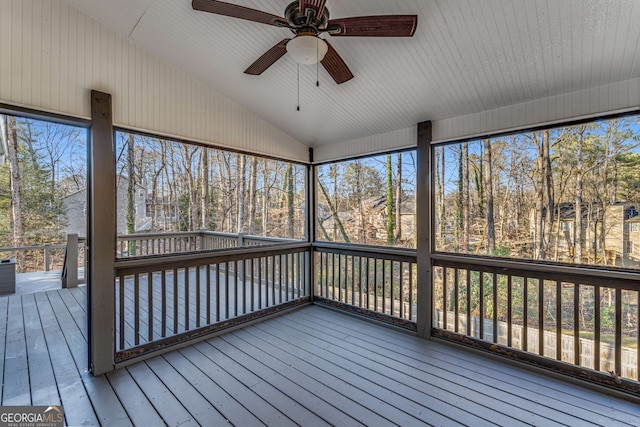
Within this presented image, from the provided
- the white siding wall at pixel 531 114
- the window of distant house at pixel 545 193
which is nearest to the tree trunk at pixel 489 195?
the window of distant house at pixel 545 193

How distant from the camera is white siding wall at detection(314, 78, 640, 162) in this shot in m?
2.39

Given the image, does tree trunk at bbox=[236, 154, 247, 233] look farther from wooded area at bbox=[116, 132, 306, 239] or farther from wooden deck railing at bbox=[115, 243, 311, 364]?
wooden deck railing at bbox=[115, 243, 311, 364]

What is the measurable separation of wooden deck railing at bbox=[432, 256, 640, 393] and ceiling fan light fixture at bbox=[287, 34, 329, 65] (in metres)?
2.61

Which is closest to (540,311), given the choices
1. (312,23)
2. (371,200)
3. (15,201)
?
(312,23)

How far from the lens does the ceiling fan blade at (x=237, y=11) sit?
169 centimetres

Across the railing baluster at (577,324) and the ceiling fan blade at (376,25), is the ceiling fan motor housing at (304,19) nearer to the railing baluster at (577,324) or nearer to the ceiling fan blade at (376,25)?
the ceiling fan blade at (376,25)

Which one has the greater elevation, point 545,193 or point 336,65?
point 336,65

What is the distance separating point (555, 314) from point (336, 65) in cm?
406

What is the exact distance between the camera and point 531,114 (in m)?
2.79

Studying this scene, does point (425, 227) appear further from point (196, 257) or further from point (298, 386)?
point (196, 257)

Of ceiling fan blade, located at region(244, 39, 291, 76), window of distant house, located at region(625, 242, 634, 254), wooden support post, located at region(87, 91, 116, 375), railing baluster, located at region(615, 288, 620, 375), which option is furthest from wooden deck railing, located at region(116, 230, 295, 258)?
window of distant house, located at region(625, 242, 634, 254)

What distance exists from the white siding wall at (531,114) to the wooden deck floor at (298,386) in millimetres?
2334

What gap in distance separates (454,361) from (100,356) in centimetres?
335

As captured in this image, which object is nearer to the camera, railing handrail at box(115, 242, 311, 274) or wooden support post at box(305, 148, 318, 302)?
railing handrail at box(115, 242, 311, 274)
